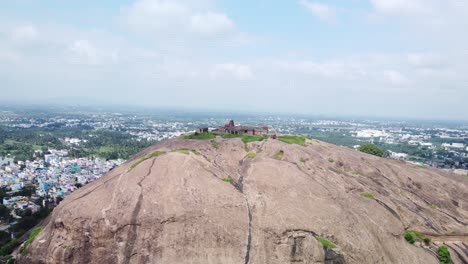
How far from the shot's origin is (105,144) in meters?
128

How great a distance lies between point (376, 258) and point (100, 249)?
629 inches

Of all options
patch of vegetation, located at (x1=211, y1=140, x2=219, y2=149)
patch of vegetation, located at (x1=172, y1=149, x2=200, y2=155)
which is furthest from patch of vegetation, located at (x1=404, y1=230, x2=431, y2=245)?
patch of vegetation, located at (x1=172, y1=149, x2=200, y2=155)

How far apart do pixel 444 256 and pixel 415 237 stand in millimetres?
1968

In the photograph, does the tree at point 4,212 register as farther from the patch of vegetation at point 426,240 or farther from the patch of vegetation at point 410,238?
the patch of vegetation at point 426,240

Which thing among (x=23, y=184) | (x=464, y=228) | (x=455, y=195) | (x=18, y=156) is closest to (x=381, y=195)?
(x=464, y=228)

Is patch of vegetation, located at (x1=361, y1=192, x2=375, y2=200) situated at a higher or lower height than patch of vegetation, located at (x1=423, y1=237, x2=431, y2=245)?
higher

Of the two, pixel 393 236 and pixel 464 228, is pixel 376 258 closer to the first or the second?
pixel 393 236

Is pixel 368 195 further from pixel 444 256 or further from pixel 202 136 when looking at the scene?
pixel 202 136

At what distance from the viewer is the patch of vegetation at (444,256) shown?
854 inches

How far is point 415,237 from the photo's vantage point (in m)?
22.7

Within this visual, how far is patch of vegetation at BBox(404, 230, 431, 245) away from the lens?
878 inches

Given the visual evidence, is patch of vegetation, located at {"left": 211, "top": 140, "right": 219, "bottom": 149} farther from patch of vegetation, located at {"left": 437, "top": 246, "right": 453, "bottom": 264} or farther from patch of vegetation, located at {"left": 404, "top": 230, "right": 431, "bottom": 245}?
patch of vegetation, located at {"left": 437, "top": 246, "right": 453, "bottom": 264}

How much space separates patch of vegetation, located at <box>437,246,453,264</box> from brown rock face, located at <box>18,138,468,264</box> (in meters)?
1.06

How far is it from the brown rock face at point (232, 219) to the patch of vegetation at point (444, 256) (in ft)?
3.49
